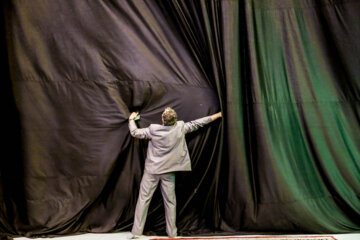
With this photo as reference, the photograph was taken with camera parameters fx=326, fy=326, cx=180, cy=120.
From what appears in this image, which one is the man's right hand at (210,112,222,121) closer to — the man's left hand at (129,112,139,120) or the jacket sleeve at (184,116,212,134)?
the jacket sleeve at (184,116,212,134)

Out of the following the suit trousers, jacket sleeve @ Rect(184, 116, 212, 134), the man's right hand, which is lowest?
the suit trousers

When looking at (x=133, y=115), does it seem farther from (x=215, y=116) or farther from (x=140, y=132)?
(x=215, y=116)

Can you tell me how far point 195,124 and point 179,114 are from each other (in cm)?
24

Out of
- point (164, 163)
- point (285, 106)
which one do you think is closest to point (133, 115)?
point (164, 163)

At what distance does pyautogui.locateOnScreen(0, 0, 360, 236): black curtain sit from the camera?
3057 millimetres

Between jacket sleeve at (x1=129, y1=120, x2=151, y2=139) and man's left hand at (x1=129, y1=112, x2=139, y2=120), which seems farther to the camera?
man's left hand at (x1=129, y1=112, x2=139, y2=120)

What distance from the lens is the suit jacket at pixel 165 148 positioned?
2883mm

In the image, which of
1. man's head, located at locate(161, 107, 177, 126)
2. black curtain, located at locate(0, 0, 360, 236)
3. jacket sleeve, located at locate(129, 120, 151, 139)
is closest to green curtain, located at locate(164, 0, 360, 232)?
black curtain, located at locate(0, 0, 360, 236)

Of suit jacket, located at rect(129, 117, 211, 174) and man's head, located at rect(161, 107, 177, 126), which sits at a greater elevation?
man's head, located at rect(161, 107, 177, 126)

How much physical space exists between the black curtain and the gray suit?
22 cm

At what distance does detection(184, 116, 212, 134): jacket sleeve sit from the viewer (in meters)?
3.03

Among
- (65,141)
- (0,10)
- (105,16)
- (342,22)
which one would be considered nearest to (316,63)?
(342,22)

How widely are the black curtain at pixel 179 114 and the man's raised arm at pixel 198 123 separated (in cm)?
11

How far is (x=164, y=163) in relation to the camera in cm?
288
